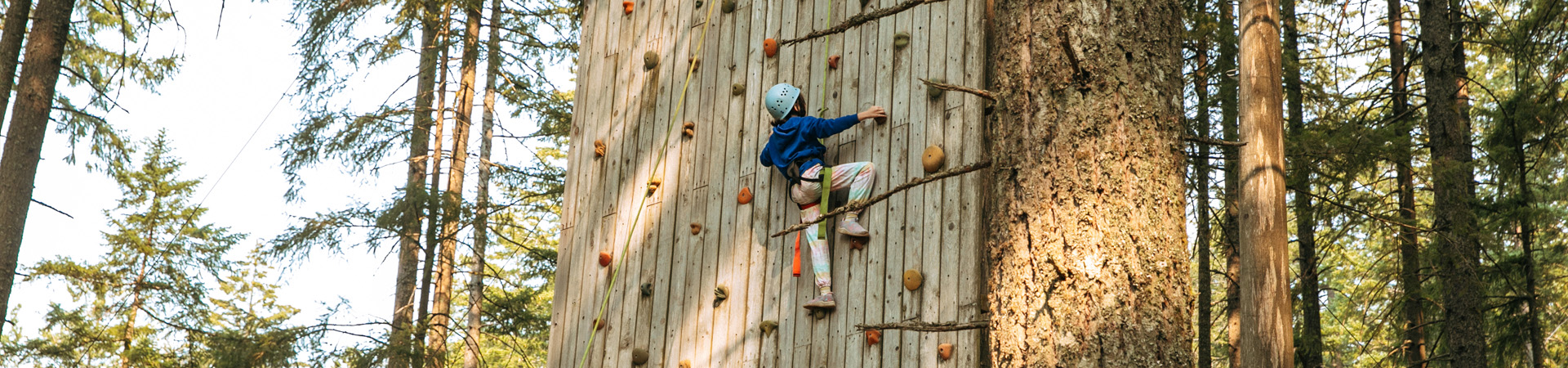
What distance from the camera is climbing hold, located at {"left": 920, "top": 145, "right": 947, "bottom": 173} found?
16.7ft

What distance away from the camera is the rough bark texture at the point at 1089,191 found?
9.58 ft

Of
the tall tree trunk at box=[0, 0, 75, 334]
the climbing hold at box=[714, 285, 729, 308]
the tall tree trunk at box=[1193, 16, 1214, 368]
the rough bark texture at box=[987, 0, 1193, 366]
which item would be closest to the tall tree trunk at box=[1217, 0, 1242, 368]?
the tall tree trunk at box=[1193, 16, 1214, 368]

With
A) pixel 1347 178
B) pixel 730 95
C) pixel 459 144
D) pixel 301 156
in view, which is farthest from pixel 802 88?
pixel 301 156

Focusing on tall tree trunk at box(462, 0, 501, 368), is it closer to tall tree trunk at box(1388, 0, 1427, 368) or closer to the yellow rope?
the yellow rope

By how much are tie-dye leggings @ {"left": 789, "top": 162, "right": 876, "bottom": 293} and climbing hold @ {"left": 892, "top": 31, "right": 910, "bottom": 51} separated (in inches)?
24.3

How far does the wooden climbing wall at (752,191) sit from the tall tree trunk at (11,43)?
18.8 feet

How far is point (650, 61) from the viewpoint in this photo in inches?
273

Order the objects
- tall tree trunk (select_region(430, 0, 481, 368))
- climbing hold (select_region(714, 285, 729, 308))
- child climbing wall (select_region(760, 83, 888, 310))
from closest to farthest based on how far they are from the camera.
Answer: child climbing wall (select_region(760, 83, 888, 310))
climbing hold (select_region(714, 285, 729, 308))
tall tree trunk (select_region(430, 0, 481, 368))

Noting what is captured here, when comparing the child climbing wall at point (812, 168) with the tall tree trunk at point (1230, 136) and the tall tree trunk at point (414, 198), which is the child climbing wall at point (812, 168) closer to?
the tall tree trunk at point (1230, 136)

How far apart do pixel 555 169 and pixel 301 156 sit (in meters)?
3.37

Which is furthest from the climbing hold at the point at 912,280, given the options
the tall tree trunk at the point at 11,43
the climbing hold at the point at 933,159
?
the tall tree trunk at the point at 11,43

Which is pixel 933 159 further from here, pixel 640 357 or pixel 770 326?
pixel 640 357

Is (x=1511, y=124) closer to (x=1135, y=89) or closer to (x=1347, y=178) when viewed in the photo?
(x=1347, y=178)

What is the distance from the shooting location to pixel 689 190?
252 inches
